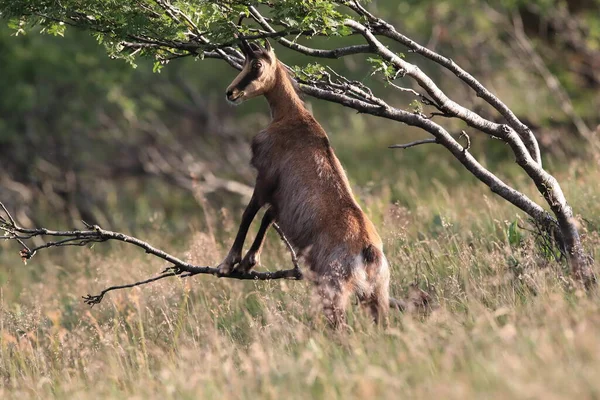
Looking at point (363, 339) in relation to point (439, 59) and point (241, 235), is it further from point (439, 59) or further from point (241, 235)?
point (439, 59)

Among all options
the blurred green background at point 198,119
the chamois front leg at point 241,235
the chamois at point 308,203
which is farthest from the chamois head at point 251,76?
the blurred green background at point 198,119

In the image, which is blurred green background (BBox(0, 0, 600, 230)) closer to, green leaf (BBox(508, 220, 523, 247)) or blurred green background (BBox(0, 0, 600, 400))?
Result: blurred green background (BBox(0, 0, 600, 400))

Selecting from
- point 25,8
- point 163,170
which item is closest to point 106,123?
point 163,170

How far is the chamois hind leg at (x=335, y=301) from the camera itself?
5383 millimetres

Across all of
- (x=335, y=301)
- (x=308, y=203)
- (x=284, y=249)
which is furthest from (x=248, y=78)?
(x=284, y=249)

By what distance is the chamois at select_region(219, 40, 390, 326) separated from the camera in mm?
5461

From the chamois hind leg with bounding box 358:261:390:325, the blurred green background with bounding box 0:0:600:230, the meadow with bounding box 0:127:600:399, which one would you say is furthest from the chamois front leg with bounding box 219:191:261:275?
the blurred green background with bounding box 0:0:600:230

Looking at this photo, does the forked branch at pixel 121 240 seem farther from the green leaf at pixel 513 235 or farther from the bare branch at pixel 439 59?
the green leaf at pixel 513 235

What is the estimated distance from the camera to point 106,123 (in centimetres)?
1644

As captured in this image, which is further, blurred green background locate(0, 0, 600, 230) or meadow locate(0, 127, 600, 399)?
blurred green background locate(0, 0, 600, 230)

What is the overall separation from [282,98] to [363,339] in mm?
2234

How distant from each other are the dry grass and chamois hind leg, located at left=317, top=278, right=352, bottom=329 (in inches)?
4.0

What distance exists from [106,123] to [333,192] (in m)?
11.4

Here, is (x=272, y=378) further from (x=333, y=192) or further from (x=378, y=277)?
(x=333, y=192)
